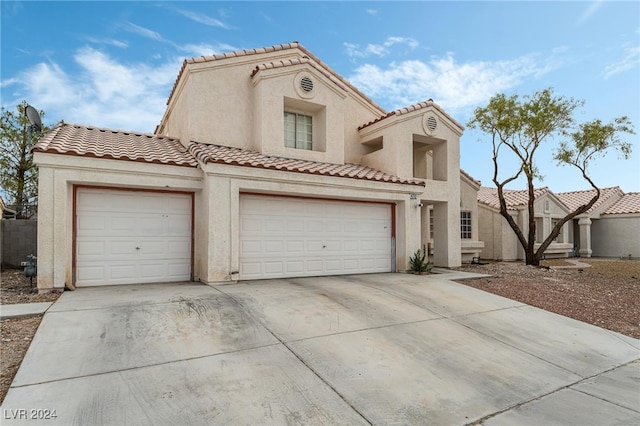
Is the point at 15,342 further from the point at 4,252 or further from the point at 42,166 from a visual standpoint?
the point at 4,252

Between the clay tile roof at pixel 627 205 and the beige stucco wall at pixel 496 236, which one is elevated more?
the clay tile roof at pixel 627 205

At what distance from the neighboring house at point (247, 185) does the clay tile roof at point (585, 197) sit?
16262 mm

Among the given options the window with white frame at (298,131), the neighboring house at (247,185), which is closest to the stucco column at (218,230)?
the neighboring house at (247,185)

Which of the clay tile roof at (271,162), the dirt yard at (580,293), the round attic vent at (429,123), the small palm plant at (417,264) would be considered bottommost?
the dirt yard at (580,293)

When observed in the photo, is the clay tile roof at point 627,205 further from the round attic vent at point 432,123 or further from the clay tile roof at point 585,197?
the round attic vent at point 432,123

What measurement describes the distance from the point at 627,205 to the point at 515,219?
1214cm

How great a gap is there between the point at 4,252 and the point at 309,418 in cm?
1338

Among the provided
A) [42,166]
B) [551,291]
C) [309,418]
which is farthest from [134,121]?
[551,291]

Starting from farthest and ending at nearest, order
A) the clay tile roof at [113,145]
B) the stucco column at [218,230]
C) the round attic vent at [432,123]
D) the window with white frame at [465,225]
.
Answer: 1. the window with white frame at [465,225]
2. the round attic vent at [432,123]
3. the stucco column at [218,230]
4. the clay tile roof at [113,145]

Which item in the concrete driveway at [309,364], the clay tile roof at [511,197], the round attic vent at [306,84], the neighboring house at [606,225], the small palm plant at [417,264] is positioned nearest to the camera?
the concrete driveway at [309,364]

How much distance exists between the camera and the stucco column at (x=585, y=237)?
2514 centimetres

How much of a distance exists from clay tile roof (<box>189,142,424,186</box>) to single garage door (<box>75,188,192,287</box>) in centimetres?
153

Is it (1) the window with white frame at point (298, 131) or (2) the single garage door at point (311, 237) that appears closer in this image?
(2) the single garage door at point (311, 237)

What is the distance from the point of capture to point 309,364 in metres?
4.89
